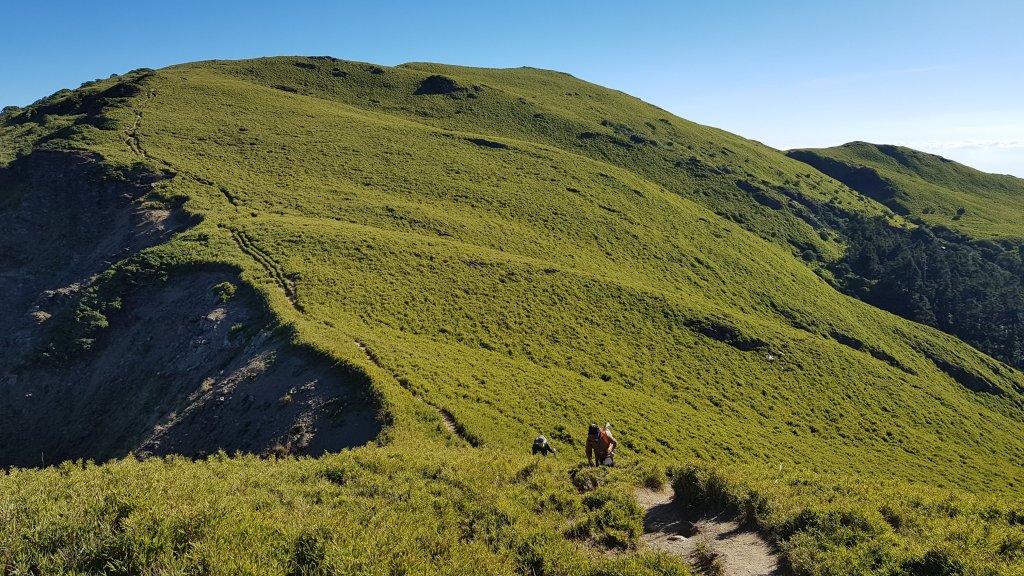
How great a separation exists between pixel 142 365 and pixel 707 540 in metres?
38.1

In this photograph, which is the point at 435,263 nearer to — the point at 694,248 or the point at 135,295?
the point at 135,295

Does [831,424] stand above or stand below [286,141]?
below

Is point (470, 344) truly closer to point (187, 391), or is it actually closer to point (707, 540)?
point (187, 391)

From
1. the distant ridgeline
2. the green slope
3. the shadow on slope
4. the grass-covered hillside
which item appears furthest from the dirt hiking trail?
the green slope

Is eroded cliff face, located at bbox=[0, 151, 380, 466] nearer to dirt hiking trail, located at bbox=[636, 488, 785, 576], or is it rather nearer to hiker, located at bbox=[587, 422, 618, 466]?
hiker, located at bbox=[587, 422, 618, 466]

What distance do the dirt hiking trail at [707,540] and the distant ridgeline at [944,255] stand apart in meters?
88.9

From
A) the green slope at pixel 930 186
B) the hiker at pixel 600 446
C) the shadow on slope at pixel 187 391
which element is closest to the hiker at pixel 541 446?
the hiker at pixel 600 446

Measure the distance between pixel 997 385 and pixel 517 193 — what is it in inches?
2707

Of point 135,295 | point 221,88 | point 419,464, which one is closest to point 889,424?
point 419,464

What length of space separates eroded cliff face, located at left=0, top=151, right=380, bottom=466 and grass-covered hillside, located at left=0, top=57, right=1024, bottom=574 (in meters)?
0.45

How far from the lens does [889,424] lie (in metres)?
43.8

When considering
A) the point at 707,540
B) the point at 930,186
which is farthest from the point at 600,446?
the point at 930,186

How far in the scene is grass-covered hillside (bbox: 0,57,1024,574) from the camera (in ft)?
34.1

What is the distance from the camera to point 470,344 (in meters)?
37.3
